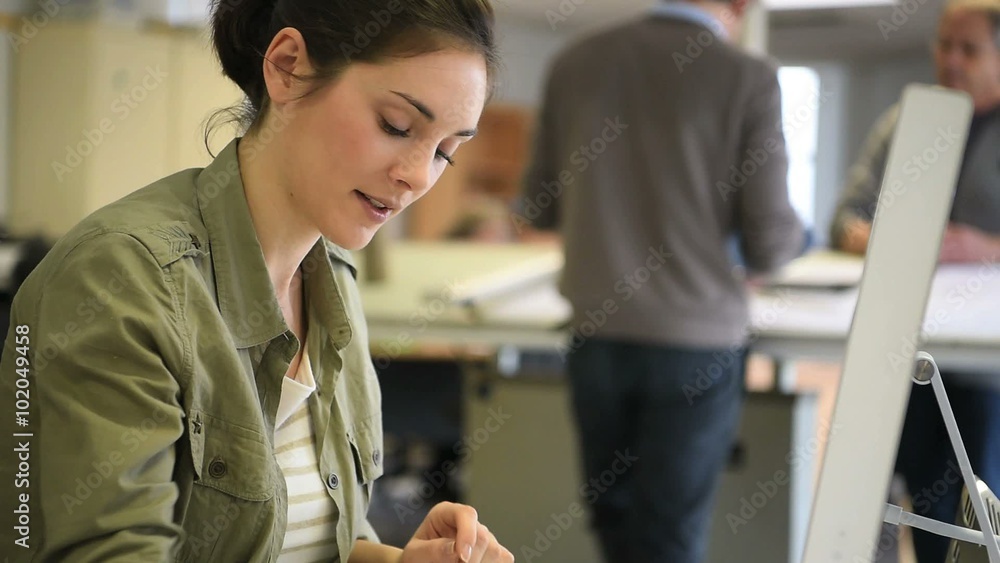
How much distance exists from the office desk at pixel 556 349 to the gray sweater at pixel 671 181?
12.0 inches

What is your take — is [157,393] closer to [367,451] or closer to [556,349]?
[367,451]

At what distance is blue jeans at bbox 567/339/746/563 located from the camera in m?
1.92

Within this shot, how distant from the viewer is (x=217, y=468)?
2.55 ft

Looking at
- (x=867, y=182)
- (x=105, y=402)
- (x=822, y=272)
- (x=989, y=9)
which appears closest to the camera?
(x=105, y=402)

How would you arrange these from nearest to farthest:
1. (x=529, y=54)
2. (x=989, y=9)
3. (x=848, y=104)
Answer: (x=989, y=9) < (x=529, y=54) < (x=848, y=104)

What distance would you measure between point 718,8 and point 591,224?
459mm

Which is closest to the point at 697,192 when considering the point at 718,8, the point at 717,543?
the point at 718,8

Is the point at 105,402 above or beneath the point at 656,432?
above

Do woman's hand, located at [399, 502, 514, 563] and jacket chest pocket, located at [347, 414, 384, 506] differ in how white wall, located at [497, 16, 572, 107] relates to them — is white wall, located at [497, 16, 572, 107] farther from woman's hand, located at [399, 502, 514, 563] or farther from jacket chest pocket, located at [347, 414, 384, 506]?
woman's hand, located at [399, 502, 514, 563]

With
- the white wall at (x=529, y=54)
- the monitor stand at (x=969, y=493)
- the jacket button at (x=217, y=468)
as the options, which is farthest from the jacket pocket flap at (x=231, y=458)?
the white wall at (x=529, y=54)

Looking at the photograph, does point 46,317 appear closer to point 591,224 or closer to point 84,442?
point 84,442

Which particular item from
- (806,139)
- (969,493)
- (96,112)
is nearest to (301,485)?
(969,493)

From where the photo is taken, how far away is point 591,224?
6.45 ft

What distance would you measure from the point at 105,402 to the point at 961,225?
1936 millimetres
